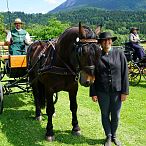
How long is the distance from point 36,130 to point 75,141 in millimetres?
1139

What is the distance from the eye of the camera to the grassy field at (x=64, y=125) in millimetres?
6492

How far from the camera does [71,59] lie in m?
5.88

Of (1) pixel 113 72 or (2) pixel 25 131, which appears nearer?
(1) pixel 113 72

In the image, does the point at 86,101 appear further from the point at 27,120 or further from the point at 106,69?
the point at 106,69

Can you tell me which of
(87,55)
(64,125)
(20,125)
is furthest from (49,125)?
(87,55)

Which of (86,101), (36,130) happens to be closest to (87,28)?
(36,130)

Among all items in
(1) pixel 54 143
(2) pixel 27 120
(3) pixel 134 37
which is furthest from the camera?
(3) pixel 134 37

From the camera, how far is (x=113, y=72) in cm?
570

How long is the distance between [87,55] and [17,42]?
445 centimetres

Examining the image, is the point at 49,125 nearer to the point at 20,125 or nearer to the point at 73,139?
the point at 73,139

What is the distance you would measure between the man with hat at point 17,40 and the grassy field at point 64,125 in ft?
5.36

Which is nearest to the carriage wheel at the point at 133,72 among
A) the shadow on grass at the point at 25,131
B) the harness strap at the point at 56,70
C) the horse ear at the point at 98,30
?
the shadow on grass at the point at 25,131

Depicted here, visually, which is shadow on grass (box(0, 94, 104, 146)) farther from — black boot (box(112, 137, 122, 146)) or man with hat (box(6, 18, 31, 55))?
man with hat (box(6, 18, 31, 55))

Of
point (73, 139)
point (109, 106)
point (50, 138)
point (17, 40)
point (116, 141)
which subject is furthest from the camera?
point (17, 40)
